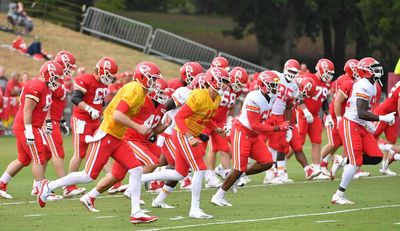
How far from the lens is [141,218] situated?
1334 cm

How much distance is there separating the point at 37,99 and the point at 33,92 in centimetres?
11

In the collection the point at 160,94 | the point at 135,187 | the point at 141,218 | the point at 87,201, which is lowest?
the point at 87,201

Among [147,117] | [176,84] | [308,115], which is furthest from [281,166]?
[147,117]

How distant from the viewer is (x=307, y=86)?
771 inches

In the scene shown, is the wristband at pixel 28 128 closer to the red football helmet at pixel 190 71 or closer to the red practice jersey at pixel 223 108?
the red football helmet at pixel 190 71

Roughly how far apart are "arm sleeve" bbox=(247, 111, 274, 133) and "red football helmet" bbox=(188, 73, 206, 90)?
30.1 inches

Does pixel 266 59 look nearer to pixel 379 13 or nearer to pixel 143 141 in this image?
pixel 379 13

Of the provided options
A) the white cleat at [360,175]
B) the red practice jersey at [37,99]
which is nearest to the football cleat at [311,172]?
the white cleat at [360,175]

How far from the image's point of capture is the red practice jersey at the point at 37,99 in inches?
621

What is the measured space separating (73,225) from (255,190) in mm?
4751

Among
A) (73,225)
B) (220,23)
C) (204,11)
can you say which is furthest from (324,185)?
(204,11)

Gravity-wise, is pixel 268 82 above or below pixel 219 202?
above

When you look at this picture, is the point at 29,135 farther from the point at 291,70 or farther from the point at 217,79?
the point at 291,70

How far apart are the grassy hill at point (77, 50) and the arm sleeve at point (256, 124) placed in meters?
20.9
